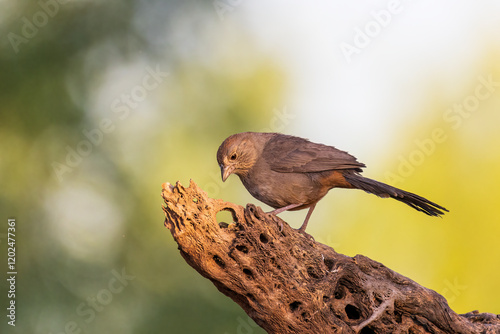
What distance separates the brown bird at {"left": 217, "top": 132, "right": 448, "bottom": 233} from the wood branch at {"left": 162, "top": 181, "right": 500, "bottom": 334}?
774 millimetres

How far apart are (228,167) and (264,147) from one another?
0.46 metres

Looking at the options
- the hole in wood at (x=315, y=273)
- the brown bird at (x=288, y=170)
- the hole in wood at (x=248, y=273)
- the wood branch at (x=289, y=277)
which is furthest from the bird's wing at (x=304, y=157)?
the hole in wood at (x=248, y=273)

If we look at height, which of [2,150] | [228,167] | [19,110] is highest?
[228,167]

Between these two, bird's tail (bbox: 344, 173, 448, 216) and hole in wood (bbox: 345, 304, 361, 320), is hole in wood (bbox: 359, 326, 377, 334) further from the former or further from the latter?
bird's tail (bbox: 344, 173, 448, 216)

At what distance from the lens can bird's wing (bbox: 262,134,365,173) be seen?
5535 millimetres

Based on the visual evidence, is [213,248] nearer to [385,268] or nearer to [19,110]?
[385,268]

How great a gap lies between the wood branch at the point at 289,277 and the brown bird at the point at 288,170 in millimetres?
774

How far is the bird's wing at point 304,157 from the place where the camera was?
554 centimetres

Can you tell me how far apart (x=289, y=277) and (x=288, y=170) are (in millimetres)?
1299

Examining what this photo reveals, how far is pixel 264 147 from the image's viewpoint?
5836 millimetres

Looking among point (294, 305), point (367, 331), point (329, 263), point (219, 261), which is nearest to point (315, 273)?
point (329, 263)

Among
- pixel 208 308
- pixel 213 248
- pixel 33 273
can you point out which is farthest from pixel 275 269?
pixel 33 273

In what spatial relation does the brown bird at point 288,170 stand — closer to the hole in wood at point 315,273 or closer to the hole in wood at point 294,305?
the hole in wood at point 315,273

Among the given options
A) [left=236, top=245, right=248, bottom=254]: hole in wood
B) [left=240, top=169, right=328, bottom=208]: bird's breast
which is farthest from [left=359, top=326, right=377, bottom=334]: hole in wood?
[left=240, top=169, right=328, bottom=208]: bird's breast
